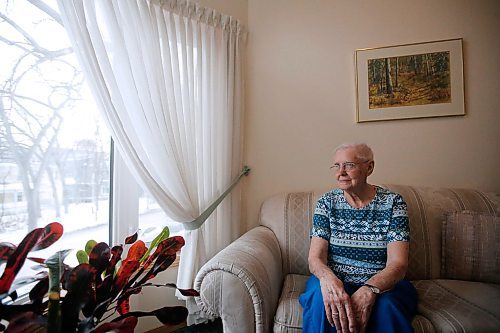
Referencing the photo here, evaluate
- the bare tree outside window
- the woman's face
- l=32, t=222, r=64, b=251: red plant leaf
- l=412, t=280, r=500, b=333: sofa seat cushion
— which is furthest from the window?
l=412, t=280, r=500, b=333: sofa seat cushion

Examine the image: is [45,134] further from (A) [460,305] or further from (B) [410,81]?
(B) [410,81]

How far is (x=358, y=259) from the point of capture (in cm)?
139

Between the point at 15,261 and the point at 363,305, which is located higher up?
the point at 15,261

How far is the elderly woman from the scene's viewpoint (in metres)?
1.13

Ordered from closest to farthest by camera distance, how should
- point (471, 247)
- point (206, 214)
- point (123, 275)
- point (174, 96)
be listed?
point (123, 275), point (471, 247), point (174, 96), point (206, 214)

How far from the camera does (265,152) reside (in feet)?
7.56

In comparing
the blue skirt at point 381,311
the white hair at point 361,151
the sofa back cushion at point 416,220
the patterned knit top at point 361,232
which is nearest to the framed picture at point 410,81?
the sofa back cushion at point 416,220

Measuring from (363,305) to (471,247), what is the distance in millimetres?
882

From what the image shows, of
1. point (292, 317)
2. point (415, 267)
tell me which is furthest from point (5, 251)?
point (415, 267)

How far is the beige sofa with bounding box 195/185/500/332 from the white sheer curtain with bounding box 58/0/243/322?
1.34ft

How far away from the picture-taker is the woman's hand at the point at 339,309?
110 cm

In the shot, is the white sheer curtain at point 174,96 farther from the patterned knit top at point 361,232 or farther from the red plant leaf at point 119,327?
the red plant leaf at point 119,327

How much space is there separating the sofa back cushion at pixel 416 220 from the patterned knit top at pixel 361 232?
345 millimetres

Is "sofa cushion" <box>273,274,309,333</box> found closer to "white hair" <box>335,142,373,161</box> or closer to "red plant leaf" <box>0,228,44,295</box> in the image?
"white hair" <box>335,142,373,161</box>
